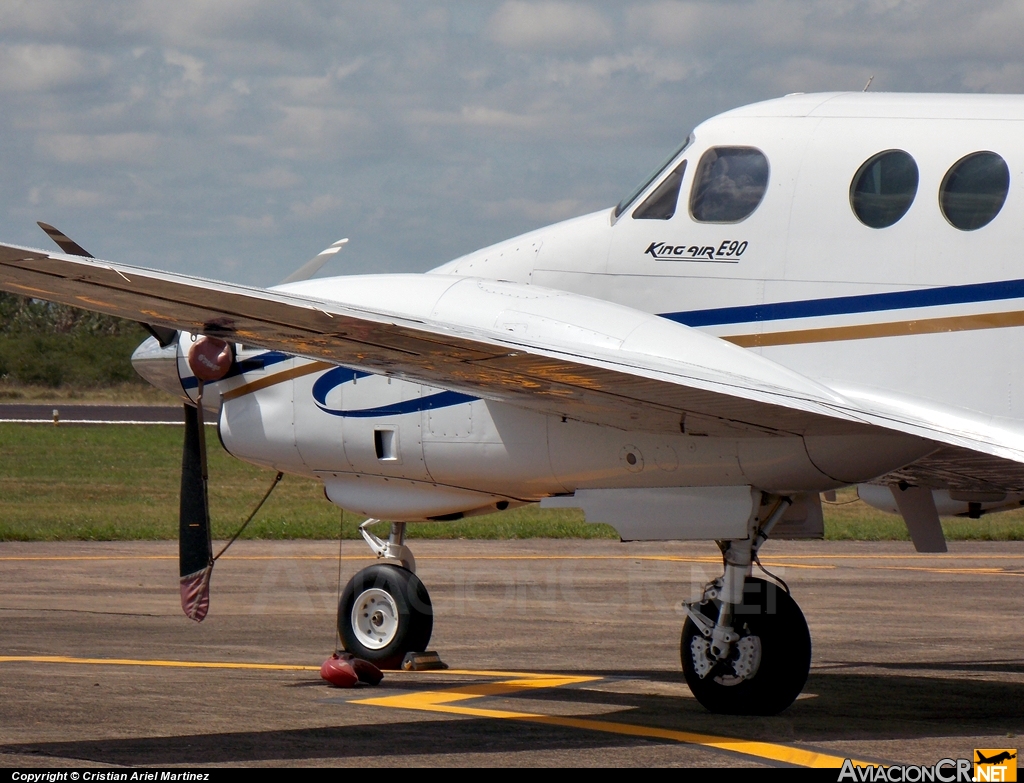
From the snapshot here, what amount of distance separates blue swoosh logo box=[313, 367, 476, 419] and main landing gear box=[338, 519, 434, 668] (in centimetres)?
153

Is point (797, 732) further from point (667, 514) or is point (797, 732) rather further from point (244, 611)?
point (244, 611)

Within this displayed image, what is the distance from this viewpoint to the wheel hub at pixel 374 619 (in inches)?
484

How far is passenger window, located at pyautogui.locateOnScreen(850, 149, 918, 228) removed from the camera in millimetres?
9539

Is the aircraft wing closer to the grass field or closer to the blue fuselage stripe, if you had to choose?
the blue fuselage stripe

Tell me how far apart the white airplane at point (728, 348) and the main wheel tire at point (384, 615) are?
4.83 ft

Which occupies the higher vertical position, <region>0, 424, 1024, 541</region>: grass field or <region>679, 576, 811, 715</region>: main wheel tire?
<region>0, 424, 1024, 541</region>: grass field

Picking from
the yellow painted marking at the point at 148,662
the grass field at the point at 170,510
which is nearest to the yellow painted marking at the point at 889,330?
the yellow painted marking at the point at 148,662

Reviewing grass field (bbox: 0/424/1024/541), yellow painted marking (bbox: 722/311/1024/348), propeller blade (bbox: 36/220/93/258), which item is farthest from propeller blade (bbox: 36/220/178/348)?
grass field (bbox: 0/424/1024/541)

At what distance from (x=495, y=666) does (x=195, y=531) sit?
11.2 feet

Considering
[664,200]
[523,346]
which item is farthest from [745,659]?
[664,200]

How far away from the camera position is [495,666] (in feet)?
41.9

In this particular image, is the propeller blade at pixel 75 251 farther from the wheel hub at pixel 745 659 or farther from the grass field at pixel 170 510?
the grass field at pixel 170 510

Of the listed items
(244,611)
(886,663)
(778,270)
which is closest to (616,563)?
(244,611)

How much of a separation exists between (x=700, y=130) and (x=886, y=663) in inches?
233
